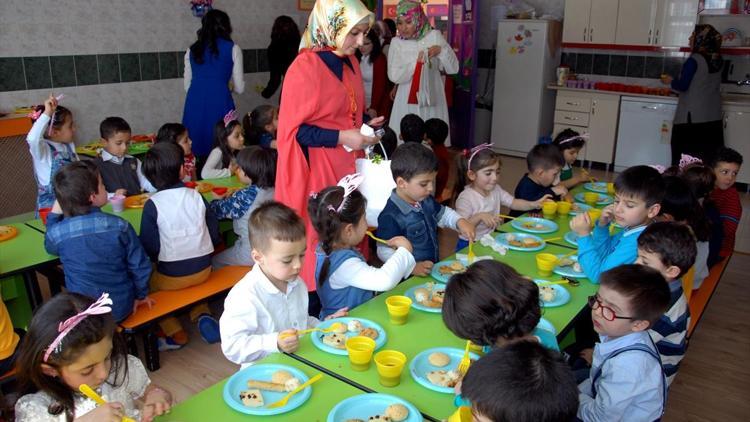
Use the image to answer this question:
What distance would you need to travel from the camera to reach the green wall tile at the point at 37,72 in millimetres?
5781

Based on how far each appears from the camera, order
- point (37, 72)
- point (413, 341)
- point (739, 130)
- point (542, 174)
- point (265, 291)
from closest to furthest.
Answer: point (413, 341) → point (265, 291) → point (542, 174) → point (37, 72) → point (739, 130)

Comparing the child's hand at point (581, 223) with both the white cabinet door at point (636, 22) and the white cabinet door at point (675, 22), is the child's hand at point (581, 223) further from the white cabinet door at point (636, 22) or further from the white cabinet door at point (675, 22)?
the white cabinet door at point (636, 22)

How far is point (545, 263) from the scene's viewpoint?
8.65ft

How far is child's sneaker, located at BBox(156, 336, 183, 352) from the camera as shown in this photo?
3.55 m

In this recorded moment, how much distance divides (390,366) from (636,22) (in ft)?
24.2

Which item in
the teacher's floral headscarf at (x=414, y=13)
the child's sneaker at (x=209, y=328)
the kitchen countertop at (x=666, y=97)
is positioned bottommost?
the child's sneaker at (x=209, y=328)

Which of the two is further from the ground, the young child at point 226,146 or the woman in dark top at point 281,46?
the woman in dark top at point 281,46

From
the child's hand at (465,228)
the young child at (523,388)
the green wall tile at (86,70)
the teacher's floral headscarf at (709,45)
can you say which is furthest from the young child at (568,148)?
the green wall tile at (86,70)

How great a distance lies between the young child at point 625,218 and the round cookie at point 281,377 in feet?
4.81

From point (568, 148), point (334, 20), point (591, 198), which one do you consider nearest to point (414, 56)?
point (568, 148)

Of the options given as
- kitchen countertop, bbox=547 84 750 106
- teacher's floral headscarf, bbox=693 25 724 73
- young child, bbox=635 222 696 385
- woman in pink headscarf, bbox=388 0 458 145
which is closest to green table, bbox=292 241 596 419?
young child, bbox=635 222 696 385

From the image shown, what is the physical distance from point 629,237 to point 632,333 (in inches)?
32.6

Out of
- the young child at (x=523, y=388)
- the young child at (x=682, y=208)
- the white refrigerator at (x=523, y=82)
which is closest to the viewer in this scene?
the young child at (x=523, y=388)

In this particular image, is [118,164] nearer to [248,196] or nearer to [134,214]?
[134,214]
